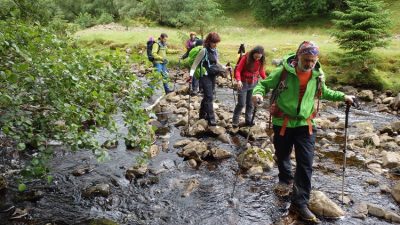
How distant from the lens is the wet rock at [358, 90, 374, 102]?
1680 centimetres

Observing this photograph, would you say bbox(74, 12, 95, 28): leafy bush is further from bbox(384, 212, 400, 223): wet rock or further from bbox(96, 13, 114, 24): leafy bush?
bbox(384, 212, 400, 223): wet rock

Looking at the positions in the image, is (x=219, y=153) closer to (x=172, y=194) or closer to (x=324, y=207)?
(x=172, y=194)

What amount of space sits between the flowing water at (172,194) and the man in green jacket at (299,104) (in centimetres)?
71

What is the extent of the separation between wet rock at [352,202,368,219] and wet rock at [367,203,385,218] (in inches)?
2.9

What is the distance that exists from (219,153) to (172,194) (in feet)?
7.48

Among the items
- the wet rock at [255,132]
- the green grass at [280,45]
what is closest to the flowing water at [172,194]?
the wet rock at [255,132]

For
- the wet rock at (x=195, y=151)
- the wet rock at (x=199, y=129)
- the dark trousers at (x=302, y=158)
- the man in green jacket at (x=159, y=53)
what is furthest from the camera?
the man in green jacket at (x=159, y=53)

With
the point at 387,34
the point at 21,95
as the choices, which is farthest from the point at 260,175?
the point at 387,34

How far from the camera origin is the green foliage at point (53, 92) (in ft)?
16.3

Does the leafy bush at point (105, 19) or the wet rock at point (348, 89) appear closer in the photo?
the wet rock at point (348, 89)

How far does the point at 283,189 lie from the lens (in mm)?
7449

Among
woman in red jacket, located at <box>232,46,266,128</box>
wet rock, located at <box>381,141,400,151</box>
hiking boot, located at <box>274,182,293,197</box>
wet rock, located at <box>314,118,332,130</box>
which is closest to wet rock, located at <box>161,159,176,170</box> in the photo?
hiking boot, located at <box>274,182,293,197</box>

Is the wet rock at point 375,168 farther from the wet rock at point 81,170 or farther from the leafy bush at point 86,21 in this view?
the leafy bush at point 86,21

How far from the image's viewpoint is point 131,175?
828 centimetres
